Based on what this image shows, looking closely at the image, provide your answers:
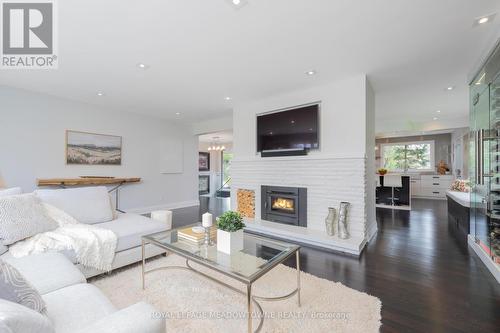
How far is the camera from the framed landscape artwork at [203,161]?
9688 millimetres

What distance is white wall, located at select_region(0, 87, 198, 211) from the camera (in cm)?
372

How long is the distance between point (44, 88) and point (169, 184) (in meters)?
3.14

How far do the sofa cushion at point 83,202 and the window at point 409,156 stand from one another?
8652mm

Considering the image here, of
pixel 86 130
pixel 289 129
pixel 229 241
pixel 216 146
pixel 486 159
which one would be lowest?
pixel 229 241

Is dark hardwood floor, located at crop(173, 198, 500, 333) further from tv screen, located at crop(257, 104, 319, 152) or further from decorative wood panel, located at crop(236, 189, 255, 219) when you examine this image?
tv screen, located at crop(257, 104, 319, 152)

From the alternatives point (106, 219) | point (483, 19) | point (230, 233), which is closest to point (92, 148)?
point (106, 219)

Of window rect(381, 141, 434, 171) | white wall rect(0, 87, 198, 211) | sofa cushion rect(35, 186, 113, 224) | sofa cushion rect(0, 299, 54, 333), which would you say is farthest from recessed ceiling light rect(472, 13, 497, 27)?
window rect(381, 141, 434, 171)

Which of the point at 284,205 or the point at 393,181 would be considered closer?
the point at 284,205

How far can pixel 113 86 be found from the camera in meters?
3.61

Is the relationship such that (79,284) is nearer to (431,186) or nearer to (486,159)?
(486,159)

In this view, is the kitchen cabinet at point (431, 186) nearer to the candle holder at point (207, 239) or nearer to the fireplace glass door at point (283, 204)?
the fireplace glass door at point (283, 204)

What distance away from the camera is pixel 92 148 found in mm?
4617

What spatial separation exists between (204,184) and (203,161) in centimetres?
101

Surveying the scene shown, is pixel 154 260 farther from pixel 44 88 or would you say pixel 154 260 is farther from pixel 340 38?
pixel 44 88
